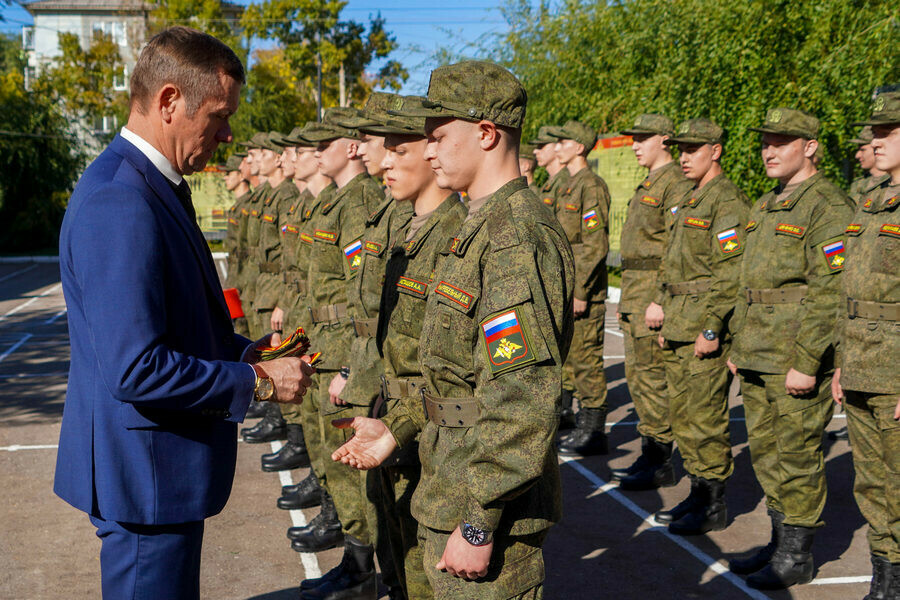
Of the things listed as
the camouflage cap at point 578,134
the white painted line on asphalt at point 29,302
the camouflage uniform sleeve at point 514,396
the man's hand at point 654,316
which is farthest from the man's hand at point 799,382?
the white painted line on asphalt at point 29,302

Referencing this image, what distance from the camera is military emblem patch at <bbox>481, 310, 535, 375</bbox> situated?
2.49 metres

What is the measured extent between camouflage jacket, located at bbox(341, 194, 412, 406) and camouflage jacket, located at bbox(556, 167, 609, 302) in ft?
12.4

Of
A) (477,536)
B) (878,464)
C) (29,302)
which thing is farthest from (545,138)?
(29,302)

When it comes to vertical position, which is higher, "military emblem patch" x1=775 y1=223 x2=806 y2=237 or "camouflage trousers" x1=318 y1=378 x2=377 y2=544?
"military emblem patch" x1=775 y1=223 x2=806 y2=237

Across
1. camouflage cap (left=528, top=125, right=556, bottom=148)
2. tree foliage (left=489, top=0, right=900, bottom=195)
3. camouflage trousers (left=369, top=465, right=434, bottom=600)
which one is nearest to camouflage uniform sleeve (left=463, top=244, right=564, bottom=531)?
camouflage trousers (left=369, top=465, right=434, bottom=600)

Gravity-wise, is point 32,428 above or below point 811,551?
below

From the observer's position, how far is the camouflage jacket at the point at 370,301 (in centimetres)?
439

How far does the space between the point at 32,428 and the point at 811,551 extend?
23.3ft

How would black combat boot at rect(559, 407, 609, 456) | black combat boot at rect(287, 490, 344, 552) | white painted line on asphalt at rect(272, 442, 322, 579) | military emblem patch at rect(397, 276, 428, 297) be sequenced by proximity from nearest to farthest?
military emblem patch at rect(397, 276, 428, 297) → white painted line on asphalt at rect(272, 442, 322, 579) → black combat boot at rect(287, 490, 344, 552) → black combat boot at rect(559, 407, 609, 456)

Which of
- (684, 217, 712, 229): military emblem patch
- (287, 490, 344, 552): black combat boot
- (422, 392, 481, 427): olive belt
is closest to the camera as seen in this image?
(422, 392, 481, 427): olive belt

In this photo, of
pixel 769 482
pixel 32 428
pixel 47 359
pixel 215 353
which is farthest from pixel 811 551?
pixel 47 359

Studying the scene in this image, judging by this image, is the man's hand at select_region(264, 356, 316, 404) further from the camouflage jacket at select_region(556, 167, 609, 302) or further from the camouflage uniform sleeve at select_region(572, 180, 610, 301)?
the camouflage uniform sleeve at select_region(572, 180, 610, 301)

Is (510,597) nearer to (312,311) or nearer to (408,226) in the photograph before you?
(408,226)

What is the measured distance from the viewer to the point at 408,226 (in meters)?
4.15
